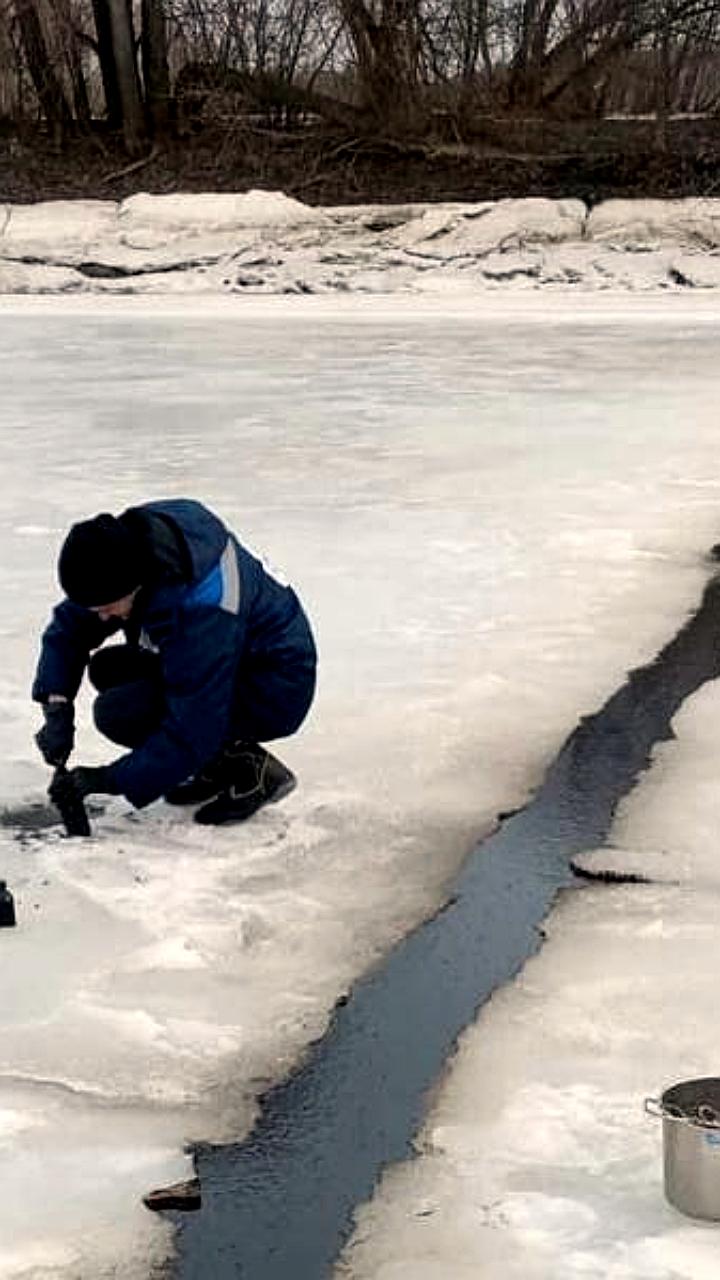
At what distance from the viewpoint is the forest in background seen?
26.6m

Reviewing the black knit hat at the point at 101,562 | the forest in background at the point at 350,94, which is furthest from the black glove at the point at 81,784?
the forest in background at the point at 350,94

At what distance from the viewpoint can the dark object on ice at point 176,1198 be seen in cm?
305

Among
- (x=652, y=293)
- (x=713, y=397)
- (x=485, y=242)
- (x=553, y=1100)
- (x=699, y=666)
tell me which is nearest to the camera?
(x=553, y=1100)

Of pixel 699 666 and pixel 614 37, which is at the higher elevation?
pixel 614 37

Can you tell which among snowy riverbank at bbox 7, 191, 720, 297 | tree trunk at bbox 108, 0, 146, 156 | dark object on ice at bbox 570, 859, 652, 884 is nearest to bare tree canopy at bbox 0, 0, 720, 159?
tree trunk at bbox 108, 0, 146, 156

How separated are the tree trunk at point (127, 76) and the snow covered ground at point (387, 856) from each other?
17.9 meters

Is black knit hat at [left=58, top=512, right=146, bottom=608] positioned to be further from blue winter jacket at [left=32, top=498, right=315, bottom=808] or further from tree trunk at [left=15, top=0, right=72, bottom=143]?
tree trunk at [left=15, top=0, right=72, bottom=143]

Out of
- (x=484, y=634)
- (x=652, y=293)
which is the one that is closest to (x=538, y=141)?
(x=652, y=293)

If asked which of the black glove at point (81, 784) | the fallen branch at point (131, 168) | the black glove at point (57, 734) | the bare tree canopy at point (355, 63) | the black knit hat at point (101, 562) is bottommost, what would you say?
the black glove at point (81, 784)

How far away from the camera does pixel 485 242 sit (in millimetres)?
23734

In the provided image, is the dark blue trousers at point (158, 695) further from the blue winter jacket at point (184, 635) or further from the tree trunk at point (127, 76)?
the tree trunk at point (127, 76)

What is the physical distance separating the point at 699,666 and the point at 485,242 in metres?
18.2

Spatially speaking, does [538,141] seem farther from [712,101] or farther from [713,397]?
[713,397]

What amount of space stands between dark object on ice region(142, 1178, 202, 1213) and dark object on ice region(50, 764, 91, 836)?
1434 mm
